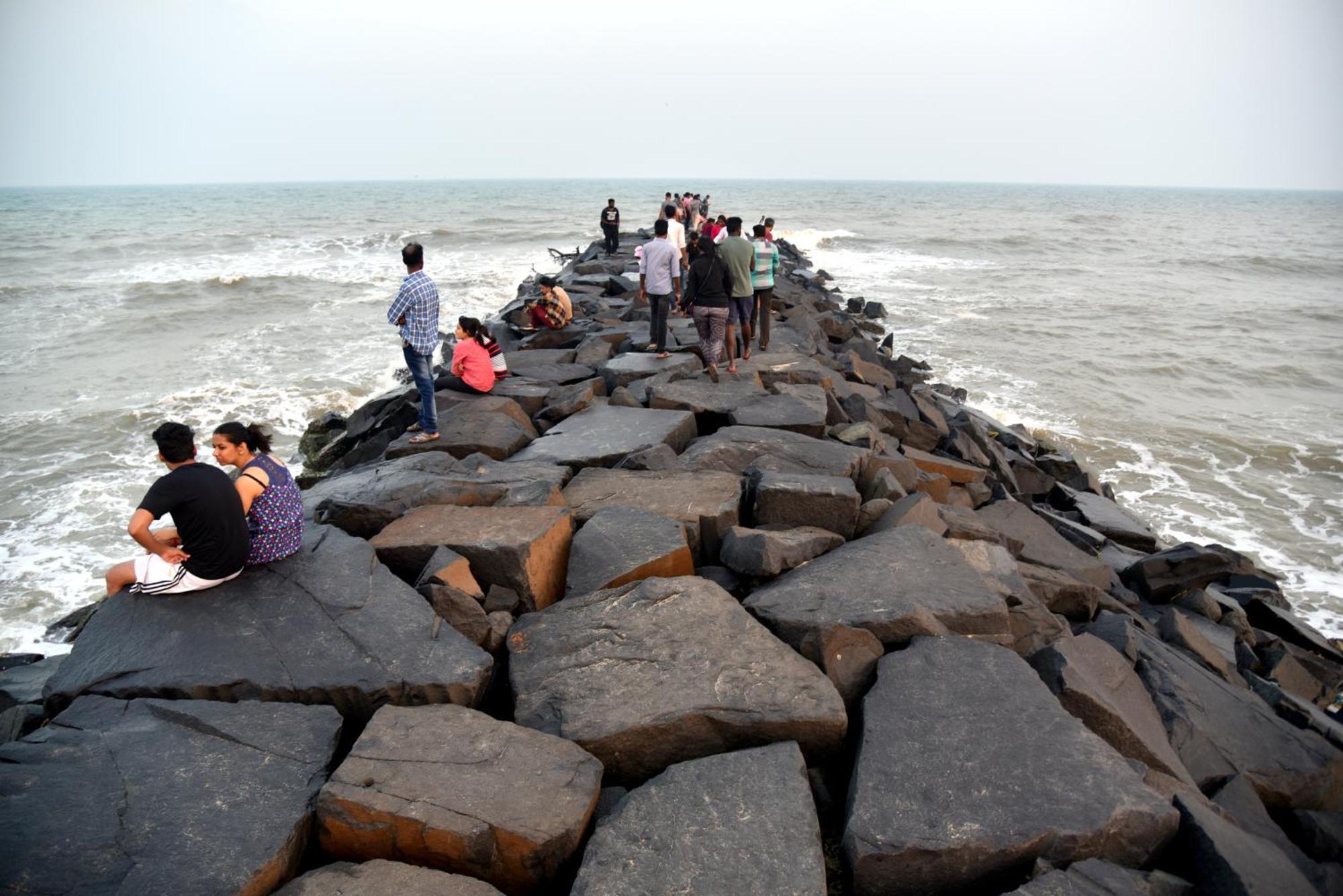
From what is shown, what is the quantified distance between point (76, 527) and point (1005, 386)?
15687 mm

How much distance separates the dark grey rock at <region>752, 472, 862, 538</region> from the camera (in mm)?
5441

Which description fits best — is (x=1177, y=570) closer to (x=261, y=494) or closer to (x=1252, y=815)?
(x=1252, y=815)

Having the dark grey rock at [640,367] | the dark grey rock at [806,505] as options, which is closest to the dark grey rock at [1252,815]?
the dark grey rock at [806,505]

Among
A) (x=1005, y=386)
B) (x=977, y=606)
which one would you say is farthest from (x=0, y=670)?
(x=1005, y=386)

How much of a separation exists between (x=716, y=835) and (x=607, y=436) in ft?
14.6

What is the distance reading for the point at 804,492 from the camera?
17.8 ft

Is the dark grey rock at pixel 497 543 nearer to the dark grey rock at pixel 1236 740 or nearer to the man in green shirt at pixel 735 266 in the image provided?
the dark grey rock at pixel 1236 740

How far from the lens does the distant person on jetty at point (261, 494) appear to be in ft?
14.8

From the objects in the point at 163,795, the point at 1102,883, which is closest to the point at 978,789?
the point at 1102,883

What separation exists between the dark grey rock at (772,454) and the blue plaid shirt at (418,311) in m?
2.80

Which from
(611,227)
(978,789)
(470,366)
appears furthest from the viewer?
(611,227)

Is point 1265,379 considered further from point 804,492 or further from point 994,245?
point 994,245

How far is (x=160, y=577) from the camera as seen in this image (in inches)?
168

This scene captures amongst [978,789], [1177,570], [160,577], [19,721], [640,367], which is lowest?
[1177,570]
